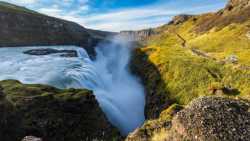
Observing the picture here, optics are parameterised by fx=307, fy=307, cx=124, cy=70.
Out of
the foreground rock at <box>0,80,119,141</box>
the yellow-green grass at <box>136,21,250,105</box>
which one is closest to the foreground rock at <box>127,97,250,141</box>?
the foreground rock at <box>0,80,119,141</box>

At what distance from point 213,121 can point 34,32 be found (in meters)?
152

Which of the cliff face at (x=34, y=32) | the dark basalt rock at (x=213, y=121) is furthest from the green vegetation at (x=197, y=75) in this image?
the cliff face at (x=34, y=32)

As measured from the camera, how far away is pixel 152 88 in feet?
193

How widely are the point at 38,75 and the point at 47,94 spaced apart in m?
29.2

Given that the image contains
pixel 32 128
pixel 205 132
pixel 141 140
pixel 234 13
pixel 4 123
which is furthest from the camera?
pixel 234 13

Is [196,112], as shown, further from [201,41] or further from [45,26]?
[45,26]

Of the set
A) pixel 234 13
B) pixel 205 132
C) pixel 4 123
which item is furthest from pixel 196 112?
pixel 234 13

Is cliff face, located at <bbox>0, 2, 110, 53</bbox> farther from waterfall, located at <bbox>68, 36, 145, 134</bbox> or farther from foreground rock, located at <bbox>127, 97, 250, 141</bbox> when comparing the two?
foreground rock, located at <bbox>127, 97, 250, 141</bbox>

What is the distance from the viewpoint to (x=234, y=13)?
106312 mm

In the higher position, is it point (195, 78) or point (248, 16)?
point (248, 16)

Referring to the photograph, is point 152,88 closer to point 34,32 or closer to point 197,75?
point 197,75

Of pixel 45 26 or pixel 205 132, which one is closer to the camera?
pixel 205 132

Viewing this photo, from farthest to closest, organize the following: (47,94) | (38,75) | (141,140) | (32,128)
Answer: (38,75) < (47,94) < (32,128) < (141,140)

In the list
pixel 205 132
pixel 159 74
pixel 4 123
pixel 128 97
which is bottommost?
pixel 128 97
